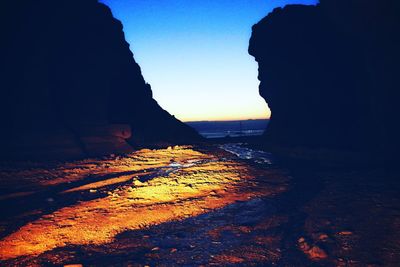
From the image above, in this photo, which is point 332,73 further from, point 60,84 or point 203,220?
point 203,220

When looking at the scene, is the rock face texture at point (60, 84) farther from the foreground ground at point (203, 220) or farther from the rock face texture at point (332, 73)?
the rock face texture at point (332, 73)

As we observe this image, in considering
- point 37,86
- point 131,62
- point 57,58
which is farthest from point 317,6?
point 37,86

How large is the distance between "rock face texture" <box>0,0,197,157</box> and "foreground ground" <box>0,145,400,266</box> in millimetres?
9455

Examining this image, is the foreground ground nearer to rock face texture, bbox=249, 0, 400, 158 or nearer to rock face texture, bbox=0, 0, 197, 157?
rock face texture, bbox=0, 0, 197, 157

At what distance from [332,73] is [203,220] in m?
29.1

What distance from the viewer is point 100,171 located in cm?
1301

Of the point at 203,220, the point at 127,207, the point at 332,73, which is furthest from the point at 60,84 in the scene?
the point at 332,73

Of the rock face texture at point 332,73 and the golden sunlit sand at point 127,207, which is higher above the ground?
the rock face texture at point 332,73

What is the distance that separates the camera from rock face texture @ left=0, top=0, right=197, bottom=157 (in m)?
19.2

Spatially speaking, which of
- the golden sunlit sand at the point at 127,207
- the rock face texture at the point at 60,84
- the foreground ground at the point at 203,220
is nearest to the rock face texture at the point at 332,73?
the foreground ground at the point at 203,220

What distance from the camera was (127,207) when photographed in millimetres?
7203

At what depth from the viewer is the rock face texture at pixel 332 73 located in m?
15.8

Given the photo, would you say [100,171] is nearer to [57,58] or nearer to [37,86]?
[37,86]

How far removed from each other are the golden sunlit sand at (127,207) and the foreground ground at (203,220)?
1.1 inches
